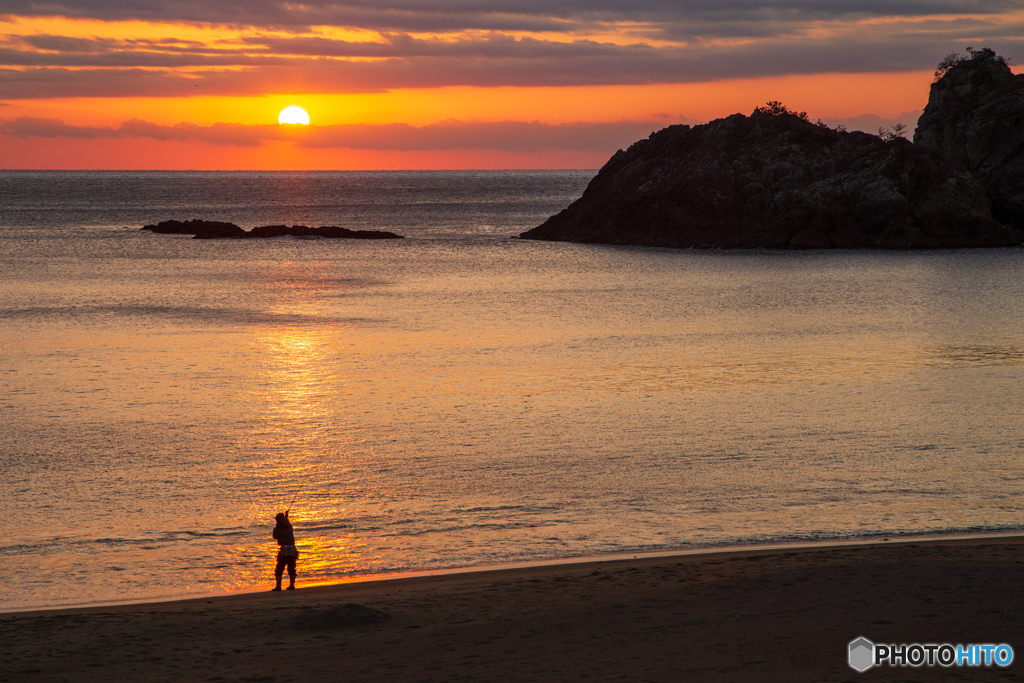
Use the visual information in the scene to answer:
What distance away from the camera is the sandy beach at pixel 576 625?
A: 11.0 m

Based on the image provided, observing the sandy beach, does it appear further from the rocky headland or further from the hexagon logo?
the rocky headland

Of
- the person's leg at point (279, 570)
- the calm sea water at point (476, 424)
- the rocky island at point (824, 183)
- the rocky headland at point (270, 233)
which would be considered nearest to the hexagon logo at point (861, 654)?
the calm sea water at point (476, 424)

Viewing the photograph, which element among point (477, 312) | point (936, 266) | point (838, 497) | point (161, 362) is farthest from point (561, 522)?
point (936, 266)

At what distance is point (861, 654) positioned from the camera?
10945mm

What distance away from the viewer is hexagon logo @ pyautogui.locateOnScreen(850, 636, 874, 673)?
34.7ft

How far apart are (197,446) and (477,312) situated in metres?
28.3

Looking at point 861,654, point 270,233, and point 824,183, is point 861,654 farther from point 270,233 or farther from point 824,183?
point 270,233

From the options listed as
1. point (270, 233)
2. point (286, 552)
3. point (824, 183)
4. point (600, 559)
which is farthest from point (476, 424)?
point (270, 233)

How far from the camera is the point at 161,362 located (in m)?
35.5

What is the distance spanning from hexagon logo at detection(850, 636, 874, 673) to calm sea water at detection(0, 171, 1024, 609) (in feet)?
18.4

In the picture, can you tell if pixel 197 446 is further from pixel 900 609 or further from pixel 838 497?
pixel 900 609

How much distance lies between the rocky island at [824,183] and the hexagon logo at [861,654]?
3141 inches

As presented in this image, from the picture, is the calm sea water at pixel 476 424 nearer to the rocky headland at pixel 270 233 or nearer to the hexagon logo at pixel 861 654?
the hexagon logo at pixel 861 654

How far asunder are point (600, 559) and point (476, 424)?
1067 cm
